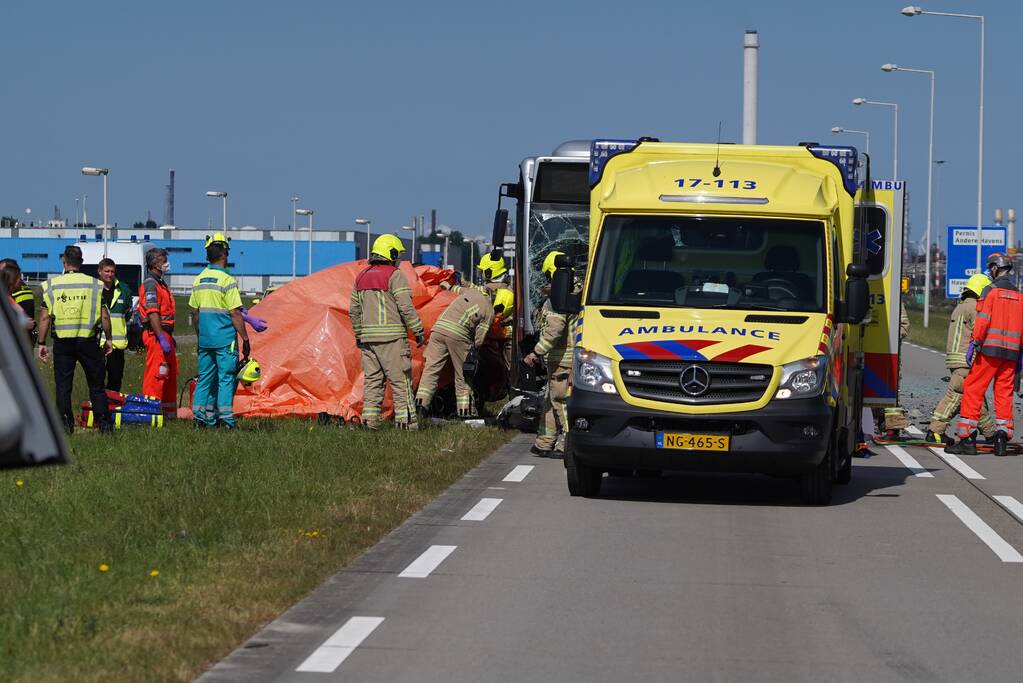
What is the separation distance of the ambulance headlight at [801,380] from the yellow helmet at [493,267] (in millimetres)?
8906

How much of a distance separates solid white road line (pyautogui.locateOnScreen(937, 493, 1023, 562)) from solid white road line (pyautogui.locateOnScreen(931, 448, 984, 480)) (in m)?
1.71

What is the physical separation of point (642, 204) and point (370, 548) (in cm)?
424

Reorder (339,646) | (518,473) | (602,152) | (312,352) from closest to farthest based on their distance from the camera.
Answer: (339,646) → (602,152) → (518,473) → (312,352)

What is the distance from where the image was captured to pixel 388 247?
57.2 ft

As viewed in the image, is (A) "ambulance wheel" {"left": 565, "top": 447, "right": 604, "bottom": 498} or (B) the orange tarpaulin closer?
(A) "ambulance wheel" {"left": 565, "top": 447, "right": 604, "bottom": 498}

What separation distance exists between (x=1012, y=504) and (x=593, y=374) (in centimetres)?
332

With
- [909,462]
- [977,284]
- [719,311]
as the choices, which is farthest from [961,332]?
[719,311]

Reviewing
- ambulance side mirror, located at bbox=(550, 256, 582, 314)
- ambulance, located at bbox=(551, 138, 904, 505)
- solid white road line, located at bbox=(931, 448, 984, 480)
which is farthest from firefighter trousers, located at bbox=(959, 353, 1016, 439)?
ambulance side mirror, located at bbox=(550, 256, 582, 314)

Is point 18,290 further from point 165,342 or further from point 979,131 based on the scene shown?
point 979,131

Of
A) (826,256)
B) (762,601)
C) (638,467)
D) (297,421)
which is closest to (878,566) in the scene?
(762,601)

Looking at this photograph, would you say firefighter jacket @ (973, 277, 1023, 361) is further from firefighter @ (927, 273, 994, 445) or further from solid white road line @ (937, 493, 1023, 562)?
solid white road line @ (937, 493, 1023, 562)

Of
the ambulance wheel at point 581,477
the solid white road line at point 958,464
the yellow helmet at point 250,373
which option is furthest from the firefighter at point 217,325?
the solid white road line at point 958,464

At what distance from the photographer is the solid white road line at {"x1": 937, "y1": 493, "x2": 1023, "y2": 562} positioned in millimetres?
10281

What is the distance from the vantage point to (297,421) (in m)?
18.6
